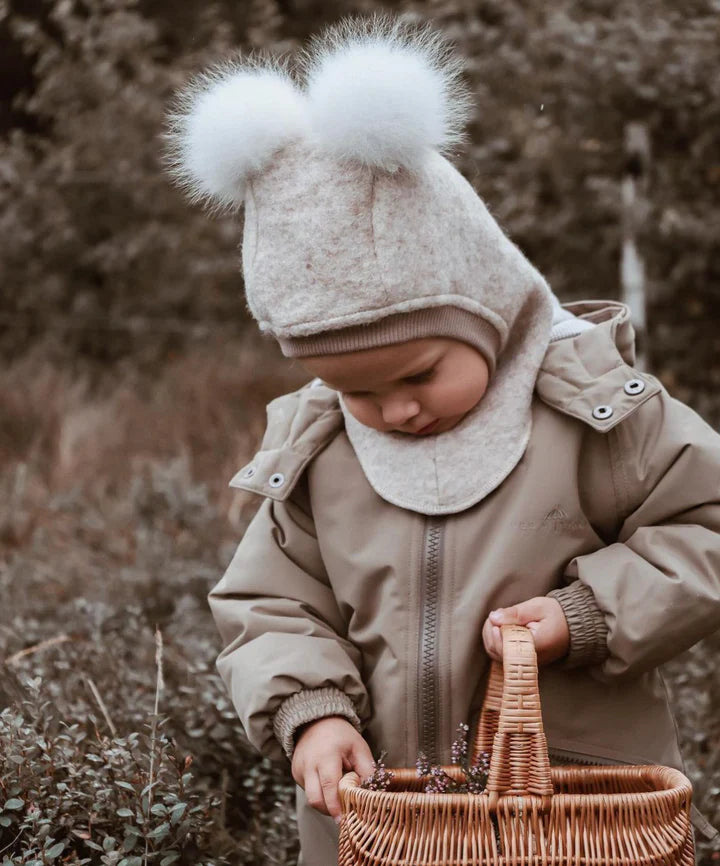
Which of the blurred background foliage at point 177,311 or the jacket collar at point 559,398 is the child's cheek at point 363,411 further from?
the blurred background foliage at point 177,311

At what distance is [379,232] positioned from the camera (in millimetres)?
2057

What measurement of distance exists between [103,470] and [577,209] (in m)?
2.70

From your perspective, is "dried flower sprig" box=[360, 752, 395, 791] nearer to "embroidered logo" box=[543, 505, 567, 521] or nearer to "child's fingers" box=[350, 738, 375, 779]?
"child's fingers" box=[350, 738, 375, 779]

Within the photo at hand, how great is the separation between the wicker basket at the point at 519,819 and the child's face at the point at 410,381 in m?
0.53

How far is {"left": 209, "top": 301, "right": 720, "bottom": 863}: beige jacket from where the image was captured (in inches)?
82.4

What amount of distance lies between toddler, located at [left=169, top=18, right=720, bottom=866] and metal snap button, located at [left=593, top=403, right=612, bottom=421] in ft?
0.04

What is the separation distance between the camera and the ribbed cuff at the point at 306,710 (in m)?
2.13

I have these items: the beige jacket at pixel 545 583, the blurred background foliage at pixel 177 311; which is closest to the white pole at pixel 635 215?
the blurred background foliage at pixel 177 311

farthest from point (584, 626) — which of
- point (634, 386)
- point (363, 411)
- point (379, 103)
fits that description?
point (379, 103)

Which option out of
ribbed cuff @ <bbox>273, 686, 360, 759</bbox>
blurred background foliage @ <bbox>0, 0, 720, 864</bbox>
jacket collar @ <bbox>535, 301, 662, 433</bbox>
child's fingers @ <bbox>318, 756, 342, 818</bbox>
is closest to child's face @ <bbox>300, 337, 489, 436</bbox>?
jacket collar @ <bbox>535, 301, 662, 433</bbox>

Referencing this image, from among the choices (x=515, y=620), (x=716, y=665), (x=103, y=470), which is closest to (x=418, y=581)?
(x=515, y=620)

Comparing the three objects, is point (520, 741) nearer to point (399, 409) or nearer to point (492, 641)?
point (492, 641)

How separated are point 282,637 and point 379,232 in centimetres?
79

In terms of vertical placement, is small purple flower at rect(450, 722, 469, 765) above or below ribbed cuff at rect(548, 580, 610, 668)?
below
